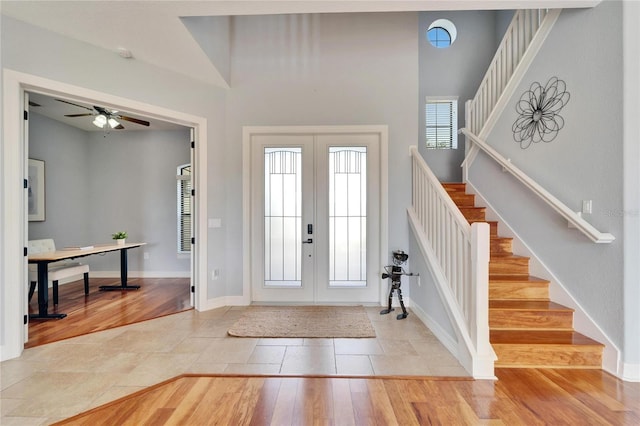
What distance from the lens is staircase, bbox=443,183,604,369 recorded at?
7.66ft

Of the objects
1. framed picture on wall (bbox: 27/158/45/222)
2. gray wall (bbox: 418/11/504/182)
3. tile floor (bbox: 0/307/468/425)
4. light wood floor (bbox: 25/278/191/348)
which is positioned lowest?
light wood floor (bbox: 25/278/191/348)

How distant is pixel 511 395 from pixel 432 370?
534mm

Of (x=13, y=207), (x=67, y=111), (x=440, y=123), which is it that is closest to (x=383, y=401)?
(x=13, y=207)

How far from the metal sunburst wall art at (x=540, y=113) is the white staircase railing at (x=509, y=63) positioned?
0.92 ft

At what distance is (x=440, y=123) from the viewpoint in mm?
4582

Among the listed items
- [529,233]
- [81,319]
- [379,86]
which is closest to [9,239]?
[81,319]

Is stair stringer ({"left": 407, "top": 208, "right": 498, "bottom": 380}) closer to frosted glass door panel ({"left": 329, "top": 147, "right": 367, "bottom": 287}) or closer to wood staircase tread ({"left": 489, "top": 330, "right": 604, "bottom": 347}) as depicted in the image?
wood staircase tread ({"left": 489, "top": 330, "right": 604, "bottom": 347})

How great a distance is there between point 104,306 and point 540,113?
5.82 m

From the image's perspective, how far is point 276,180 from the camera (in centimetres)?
411

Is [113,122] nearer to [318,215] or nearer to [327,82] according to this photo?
[327,82]

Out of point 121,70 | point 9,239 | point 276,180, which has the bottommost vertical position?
point 9,239

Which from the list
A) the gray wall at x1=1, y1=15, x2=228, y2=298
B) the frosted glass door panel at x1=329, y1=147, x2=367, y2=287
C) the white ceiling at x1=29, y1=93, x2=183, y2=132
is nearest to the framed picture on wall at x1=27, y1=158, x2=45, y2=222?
the white ceiling at x1=29, y1=93, x2=183, y2=132

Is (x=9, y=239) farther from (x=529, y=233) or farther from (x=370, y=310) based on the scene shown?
(x=529, y=233)

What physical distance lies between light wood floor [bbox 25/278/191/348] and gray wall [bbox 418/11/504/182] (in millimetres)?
4826
